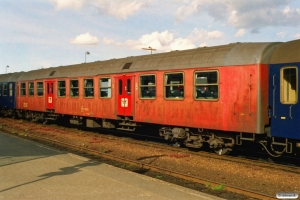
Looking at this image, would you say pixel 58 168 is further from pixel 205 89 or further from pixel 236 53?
pixel 236 53

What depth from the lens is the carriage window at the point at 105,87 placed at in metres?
16.5

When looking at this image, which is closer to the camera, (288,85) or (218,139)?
(288,85)

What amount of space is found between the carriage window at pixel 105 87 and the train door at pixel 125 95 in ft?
2.88

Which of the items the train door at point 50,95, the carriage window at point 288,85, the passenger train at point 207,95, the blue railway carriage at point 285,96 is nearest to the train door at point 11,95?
the train door at point 50,95

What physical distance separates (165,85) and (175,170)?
403 centimetres

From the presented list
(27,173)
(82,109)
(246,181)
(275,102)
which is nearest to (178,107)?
(275,102)

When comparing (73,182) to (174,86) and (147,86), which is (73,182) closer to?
(174,86)

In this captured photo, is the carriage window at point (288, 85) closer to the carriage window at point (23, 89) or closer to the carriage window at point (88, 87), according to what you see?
the carriage window at point (88, 87)

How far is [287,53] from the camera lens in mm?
9711

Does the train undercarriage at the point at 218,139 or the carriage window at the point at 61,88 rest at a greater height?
the carriage window at the point at 61,88

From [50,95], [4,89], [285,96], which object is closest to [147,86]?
[285,96]

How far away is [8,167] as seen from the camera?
9.17 meters

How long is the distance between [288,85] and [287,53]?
872 mm

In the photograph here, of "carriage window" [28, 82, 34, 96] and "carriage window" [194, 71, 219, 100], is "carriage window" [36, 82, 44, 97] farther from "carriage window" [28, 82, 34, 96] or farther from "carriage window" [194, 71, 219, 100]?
"carriage window" [194, 71, 219, 100]
